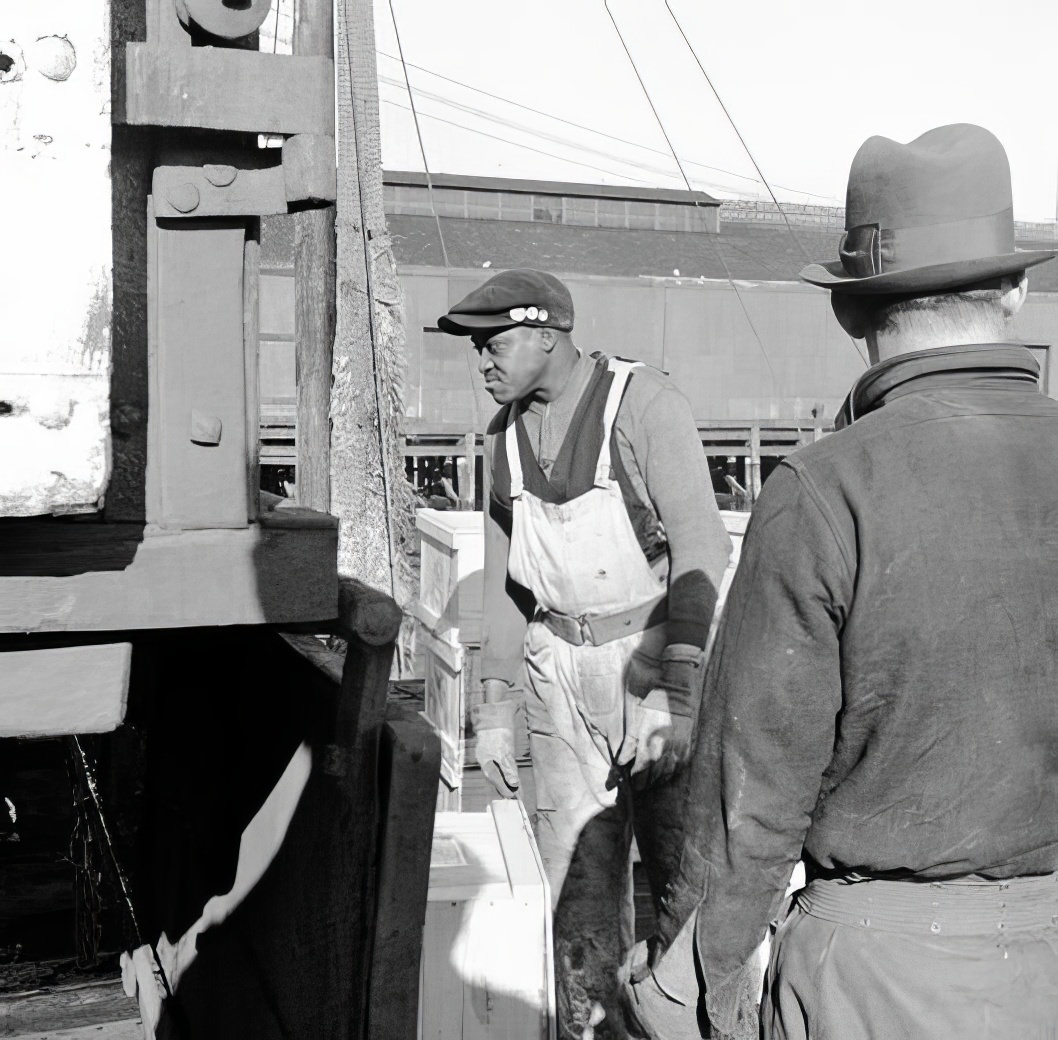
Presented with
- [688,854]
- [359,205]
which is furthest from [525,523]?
[359,205]

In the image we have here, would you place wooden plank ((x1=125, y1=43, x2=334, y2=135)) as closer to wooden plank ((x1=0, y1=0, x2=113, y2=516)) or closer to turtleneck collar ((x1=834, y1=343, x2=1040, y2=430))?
wooden plank ((x1=0, y1=0, x2=113, y2=516))

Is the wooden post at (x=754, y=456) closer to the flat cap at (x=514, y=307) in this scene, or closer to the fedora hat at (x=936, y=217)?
the flat cap at (x=514, y=307)

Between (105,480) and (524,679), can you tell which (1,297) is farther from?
(524,679)

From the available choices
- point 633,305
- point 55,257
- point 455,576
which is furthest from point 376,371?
point 633,305

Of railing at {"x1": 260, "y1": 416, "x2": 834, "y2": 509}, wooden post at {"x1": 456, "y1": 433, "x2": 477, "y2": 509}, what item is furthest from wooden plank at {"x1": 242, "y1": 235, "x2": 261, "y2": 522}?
wooden post at {"x1": 456, "y1": 433, "x2": 477, "y2": 509}

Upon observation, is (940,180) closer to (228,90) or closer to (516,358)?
(228,90)

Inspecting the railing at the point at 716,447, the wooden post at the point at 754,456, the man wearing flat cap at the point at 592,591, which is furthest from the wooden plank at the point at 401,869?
the wooden post at the point at 754,456

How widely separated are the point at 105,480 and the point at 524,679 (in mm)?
2402

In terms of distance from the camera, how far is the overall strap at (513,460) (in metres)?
3.56

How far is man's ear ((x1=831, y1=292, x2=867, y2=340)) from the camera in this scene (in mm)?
1886

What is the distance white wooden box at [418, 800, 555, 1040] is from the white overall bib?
63cm

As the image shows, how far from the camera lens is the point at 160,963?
3203 millimetres

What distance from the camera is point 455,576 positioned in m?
5.64

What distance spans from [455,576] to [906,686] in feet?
13.2
